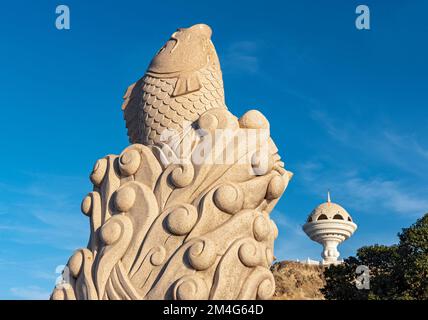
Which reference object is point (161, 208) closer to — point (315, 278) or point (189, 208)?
point (189, 208)

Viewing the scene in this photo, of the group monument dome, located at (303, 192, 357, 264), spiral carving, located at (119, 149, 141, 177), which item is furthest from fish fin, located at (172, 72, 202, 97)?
monument dome, located at (303, 192, 357, 264)

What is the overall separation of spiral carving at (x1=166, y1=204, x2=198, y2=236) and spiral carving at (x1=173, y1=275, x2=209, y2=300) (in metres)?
0.58

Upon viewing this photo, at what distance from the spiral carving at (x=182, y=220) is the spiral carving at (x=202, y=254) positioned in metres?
0.27

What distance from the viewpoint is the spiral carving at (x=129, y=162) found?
655 centimetres

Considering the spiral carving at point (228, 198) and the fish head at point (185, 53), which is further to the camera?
the fish head at point (185, 53)

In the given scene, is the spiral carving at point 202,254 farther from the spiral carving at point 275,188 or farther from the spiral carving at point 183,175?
the spiral carving at point 275,188

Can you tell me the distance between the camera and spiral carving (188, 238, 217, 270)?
5.71 m

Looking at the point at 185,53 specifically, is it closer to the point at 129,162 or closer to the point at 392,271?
the point at 129,162

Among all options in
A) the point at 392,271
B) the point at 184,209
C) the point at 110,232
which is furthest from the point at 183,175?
the point at 392,271

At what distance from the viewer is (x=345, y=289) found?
2069 centimetres

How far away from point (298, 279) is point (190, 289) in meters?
31.7

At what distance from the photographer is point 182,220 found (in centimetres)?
595

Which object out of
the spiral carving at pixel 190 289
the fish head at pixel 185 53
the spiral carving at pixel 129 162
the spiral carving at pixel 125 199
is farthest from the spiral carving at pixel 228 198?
the fish head at pixel 185 53
